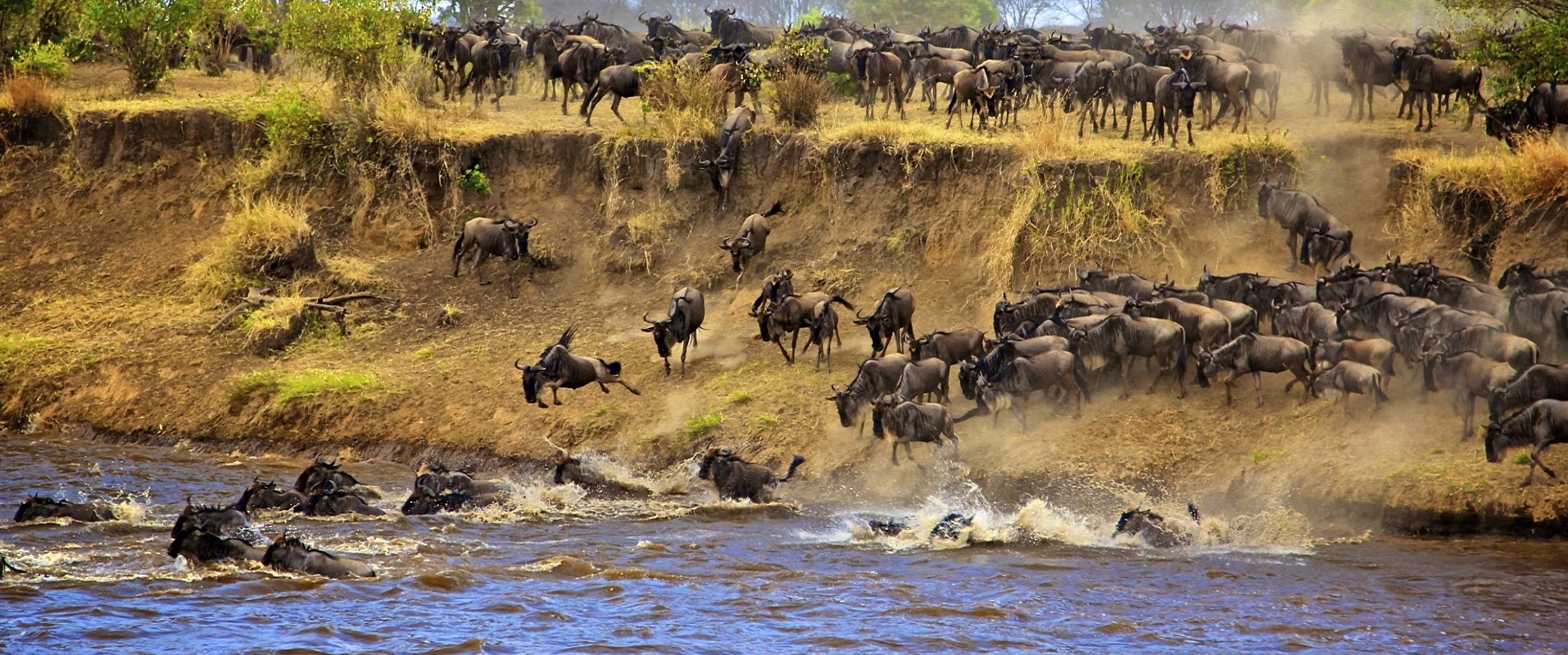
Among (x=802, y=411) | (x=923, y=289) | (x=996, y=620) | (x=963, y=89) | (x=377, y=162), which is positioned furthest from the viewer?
(x=377, y=162)

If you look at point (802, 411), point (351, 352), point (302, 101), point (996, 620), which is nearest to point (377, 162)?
point (302, 101)

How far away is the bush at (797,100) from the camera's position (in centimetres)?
1978

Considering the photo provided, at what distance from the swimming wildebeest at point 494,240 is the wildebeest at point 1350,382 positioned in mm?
9277

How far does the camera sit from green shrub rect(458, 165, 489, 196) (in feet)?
67.6

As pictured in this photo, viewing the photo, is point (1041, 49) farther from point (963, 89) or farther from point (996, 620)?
point (996, 620)

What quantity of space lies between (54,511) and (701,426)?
18.4ft

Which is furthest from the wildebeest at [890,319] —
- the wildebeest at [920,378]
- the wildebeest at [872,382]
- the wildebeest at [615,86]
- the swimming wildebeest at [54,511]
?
the swimming wildebeest at [54,511]

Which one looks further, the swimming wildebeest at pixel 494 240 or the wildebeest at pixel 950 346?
the swimming wildebeest at pixel 494 240

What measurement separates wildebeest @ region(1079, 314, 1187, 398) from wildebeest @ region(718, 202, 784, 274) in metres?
4.88

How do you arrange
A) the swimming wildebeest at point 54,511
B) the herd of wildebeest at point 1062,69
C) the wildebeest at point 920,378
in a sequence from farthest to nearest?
the herd of wildebeest at point 1062,69 → the wildebeest at point 920,378 → the swimming wildebeest at point 54,511

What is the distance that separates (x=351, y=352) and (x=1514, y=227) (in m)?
12.4

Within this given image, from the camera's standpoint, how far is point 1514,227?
16.3m

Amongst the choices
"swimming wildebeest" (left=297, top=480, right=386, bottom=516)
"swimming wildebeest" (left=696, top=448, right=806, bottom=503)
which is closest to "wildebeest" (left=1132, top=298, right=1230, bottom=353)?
"swimming wildebeest" (left=696, top=448, right=806, bottom=503)

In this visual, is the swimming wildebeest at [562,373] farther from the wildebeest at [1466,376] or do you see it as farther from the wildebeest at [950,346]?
the wildebeest at [1466,376]
